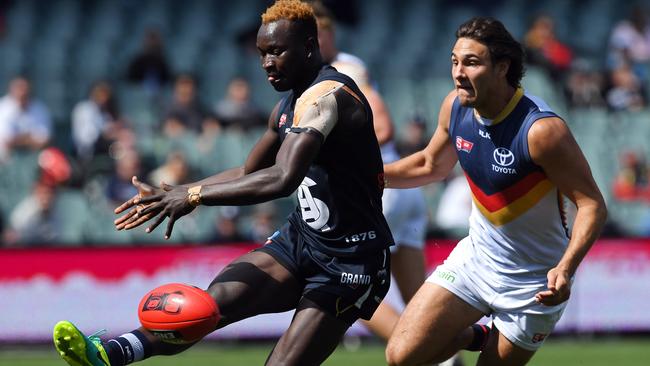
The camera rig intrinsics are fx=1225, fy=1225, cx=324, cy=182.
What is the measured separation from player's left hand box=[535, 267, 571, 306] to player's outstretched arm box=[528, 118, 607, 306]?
1.6 inches

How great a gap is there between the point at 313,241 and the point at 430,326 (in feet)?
2.71

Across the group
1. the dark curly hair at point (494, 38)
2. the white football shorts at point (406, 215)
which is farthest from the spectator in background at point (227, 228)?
the dark curly hair at point (494, 38)

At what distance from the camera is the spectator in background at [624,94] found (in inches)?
624

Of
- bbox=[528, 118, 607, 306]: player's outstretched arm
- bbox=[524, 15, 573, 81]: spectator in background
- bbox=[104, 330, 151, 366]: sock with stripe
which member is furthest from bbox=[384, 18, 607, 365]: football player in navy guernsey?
bbox=[524, 15, 573, 81]: spectator in background

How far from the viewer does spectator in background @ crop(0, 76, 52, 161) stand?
1396 centimetres

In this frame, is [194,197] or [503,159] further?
[503,159]

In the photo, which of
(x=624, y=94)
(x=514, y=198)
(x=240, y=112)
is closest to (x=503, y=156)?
(x=514, y=198)

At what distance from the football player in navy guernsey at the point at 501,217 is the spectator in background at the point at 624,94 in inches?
378

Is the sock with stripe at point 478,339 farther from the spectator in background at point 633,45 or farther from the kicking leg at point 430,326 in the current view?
the spectator in background at point 633,45

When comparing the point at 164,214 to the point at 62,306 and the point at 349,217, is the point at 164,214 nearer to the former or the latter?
the point at 349,217

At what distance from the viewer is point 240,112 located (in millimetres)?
14531

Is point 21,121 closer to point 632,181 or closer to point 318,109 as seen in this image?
point 632,181

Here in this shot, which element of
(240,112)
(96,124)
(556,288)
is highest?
(556,288)

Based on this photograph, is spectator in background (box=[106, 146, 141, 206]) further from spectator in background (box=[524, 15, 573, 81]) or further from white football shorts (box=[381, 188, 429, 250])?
spectator in background (box=[524, 15, 573, 81])
